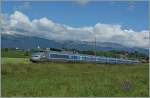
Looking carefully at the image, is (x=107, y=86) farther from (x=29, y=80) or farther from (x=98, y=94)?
(x=29, y=80)

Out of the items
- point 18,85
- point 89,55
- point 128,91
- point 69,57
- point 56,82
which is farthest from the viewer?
point 89,55

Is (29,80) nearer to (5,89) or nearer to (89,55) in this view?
(5,89)

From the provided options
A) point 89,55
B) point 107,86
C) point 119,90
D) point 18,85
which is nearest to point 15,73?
point 18,85

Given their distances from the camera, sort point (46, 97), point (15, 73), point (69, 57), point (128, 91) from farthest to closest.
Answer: point (69, 57)
point (15, 73)
point (128, 91)
point (46, 97)

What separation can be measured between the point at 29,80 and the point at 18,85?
1.20 m

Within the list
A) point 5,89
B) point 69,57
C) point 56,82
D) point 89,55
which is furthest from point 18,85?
point 89,55

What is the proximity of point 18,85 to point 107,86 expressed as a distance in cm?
271

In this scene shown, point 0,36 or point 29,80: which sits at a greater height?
point 0,36

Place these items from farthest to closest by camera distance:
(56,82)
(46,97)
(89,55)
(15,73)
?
(89,55), (15,73), (56,82), (46,97)

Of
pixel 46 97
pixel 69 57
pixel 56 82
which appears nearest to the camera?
pixel 46 97

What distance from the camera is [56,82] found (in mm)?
11008

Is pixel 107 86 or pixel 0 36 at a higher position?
pixel 0 36

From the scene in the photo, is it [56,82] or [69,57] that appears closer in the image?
[56,82]

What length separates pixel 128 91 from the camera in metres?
9.37
